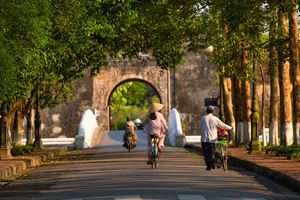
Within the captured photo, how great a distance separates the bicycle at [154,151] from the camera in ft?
90.7

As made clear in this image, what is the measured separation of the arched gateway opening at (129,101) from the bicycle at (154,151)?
76.5 metres

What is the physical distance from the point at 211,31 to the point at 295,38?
818 cm

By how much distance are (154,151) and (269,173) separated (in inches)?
193

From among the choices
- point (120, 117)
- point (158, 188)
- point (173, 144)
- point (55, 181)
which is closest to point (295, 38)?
point (55, 181)

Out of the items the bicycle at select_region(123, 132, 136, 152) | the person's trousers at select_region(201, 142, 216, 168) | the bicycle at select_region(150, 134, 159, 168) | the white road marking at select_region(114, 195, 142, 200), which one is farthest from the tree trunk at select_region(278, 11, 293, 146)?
the white road marking at select_region(114, 195, 142, 200)

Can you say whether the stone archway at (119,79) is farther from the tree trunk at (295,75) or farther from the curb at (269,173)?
the tree trunk at (295,75)

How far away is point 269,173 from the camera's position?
2386 centimetres

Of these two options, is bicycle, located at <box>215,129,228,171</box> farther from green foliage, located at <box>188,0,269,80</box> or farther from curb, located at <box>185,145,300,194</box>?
green foliage, located at <box>188,0,269,80</box>

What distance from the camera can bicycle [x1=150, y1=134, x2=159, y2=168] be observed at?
27642 mm

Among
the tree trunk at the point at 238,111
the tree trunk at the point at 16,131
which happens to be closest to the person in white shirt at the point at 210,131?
the tree trunk at the point at 238,111

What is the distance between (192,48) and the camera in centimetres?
3872

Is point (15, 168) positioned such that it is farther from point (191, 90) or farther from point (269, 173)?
point (191, 90)

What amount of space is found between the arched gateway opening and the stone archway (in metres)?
22.3

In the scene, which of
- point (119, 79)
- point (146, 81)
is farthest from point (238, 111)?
point (119, 79)
